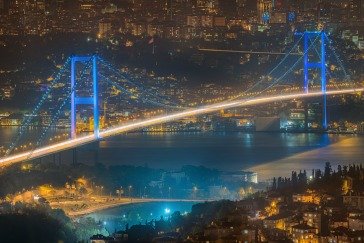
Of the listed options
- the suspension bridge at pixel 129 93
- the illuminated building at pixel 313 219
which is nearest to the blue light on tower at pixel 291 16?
the suspension bridge at pixel 129 93

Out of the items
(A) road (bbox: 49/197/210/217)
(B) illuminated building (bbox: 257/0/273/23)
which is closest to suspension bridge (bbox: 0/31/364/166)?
(A) road (bbox: 49/197/210/217)

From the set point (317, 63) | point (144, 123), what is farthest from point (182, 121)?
point (144, 123)

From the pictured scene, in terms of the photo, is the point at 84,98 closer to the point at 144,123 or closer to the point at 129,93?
the point at 144,123

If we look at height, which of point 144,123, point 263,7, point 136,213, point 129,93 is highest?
point 263,7

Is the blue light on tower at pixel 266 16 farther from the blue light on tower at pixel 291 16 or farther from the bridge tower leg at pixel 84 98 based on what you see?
the bridge tower leg at pixel 84 98

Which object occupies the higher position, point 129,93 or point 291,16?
point 291,16

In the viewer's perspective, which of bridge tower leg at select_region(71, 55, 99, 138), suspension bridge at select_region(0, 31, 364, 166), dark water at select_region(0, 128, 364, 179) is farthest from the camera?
dark water at select_region(0, 128, 364, 179)

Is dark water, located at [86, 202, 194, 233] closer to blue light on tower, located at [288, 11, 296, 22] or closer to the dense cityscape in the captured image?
the dense cityscape
